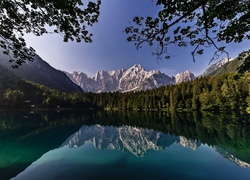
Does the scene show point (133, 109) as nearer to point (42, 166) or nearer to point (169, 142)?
point (169, 142)

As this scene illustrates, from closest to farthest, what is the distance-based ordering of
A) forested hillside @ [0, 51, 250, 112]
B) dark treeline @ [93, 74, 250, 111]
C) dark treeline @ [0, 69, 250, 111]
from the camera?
dark treeline @ [93, 74, 250, 111] < forested hillside @ [0, 51, 250, 112] < dark treeline @ [0, 69, 250, 111]

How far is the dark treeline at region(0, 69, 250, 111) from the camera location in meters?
74.7

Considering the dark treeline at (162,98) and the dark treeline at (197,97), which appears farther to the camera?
the dark treeline at (162,98)

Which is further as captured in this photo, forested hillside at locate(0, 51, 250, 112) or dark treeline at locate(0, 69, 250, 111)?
dark treeline at locate(0, 69, 250, 111)

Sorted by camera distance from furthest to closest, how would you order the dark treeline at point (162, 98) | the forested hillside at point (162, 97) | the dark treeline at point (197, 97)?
the dark treeline at point (162, 98), the forested hillside at point (162, 97), the dark treeline at point (197, 97)

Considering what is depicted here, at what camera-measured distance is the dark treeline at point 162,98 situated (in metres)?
74.7

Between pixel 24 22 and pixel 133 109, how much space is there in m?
115

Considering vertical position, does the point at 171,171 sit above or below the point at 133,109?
below

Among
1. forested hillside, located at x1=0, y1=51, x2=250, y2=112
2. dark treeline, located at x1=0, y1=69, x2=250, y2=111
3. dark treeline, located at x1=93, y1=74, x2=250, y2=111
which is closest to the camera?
dark treeline, located at x1=93, y1=74, x2=250, y2=111

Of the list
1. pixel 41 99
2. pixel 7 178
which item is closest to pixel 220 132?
pixel 7 178

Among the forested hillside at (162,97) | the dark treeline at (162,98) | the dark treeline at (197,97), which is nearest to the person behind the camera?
the dark treeline at (197,97)

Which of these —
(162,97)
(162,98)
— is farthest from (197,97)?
(162,97)

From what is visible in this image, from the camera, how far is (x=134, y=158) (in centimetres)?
2114

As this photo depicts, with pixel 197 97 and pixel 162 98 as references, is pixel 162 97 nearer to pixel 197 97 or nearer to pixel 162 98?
pixel 162 98
